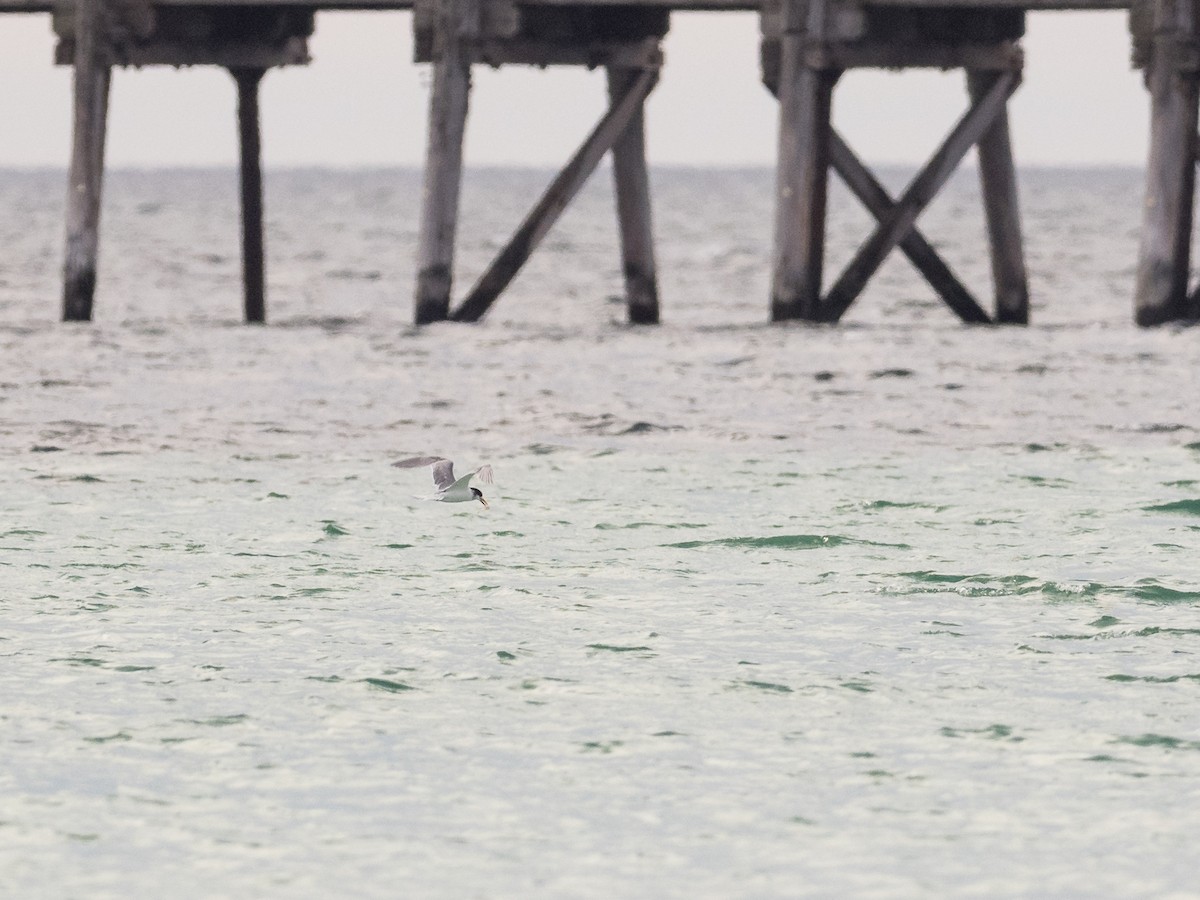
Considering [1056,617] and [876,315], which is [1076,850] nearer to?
[1056,617]

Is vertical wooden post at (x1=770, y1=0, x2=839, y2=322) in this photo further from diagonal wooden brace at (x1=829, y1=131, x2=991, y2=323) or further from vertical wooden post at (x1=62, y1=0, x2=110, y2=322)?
vertical wooden post at (x1=62, y1=0, x2=110, y2=322)

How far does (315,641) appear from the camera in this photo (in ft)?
22.0

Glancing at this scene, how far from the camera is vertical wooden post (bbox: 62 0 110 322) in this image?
15883 millimetres

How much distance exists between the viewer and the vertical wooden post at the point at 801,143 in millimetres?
14461

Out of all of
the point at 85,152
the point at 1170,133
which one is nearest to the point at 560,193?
the point at 85,152

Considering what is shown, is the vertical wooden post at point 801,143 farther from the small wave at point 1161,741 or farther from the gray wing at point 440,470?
the small wave at point 1161,741

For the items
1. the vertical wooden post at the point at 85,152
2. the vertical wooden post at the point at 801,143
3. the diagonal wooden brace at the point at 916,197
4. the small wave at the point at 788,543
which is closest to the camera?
the small wave at the point at 788,543

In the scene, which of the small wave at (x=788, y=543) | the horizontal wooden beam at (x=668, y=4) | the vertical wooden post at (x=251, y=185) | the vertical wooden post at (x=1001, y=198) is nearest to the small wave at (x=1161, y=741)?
the small wave at (x=788, y=543)

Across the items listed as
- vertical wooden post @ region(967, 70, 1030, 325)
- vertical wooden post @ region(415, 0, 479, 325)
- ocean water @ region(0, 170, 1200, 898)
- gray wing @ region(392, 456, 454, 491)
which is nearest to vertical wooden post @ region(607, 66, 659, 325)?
vertical wooden post @ region(415, 0, 479, 325)

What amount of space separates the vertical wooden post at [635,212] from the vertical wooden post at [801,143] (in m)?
1.65

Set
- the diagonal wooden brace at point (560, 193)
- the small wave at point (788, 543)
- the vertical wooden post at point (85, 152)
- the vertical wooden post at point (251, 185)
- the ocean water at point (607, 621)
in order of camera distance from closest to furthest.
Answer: the ocean water at point (607, 621) → the small wave at point (788, 543) → the diagonal wooden brace at point (560, 193) → the vertical wooden post at point (85, 152) → the vertical wooden post at point (251, 185)

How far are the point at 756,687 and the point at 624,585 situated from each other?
56.4 inches

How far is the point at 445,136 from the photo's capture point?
14977 millimetres

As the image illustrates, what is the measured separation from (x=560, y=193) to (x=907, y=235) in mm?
2265
